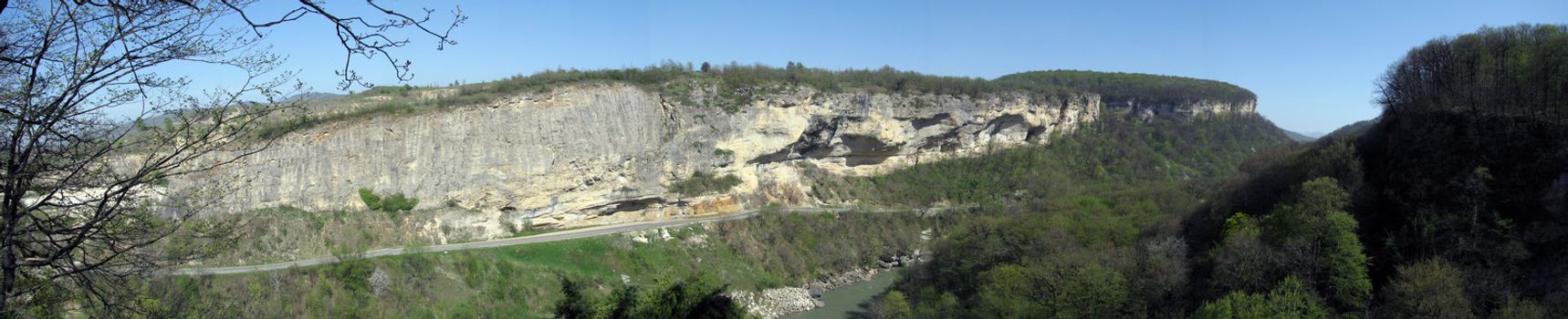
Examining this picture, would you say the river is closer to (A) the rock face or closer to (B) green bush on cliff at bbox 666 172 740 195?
(A) the rock face

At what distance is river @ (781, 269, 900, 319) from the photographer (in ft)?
89.6

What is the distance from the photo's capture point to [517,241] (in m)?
27.2

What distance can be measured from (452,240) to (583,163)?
259 inches

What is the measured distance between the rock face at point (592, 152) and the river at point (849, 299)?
7.38 meters

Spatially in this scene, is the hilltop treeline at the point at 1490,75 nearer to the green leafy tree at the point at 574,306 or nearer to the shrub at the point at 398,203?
the green leafy tree at the point at 574,306

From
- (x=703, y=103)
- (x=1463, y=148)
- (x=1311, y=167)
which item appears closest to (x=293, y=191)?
(x=703, y=103)

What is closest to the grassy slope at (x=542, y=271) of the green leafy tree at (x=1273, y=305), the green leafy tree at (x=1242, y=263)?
the green leafy tree at (x=1273, y=305)

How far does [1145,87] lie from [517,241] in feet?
210

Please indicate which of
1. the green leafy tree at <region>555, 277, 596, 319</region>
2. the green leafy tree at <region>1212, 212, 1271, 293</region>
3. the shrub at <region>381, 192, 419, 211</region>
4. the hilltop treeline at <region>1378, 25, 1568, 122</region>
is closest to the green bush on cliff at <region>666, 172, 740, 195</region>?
the shrub at <region>381, 192, 419, 211</region>

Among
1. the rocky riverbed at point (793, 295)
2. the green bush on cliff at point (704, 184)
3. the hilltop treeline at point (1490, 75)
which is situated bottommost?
the rocky riverbed at point (793, 295)

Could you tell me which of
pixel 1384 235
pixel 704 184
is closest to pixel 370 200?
pixel 704 184

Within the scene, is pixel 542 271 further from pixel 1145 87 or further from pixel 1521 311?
pixel 1145 87

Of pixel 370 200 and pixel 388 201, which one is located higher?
pixel 370 200

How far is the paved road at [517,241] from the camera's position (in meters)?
18.7
